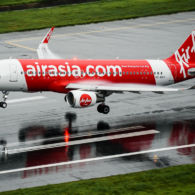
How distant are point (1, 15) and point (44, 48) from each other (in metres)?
37.1

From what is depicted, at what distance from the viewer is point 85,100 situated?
142ft

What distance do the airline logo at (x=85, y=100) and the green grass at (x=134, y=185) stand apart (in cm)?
1115

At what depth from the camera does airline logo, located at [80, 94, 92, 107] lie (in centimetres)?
4325

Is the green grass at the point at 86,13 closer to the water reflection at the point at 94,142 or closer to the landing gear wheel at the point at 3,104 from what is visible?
the landing gear wheel at the point at 3,104

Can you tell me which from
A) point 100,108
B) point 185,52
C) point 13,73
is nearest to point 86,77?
point 100,108

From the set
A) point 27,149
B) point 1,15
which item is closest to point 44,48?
point 27,149

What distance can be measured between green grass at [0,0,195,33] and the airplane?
35925 mm

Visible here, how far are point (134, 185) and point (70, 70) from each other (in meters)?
17.1

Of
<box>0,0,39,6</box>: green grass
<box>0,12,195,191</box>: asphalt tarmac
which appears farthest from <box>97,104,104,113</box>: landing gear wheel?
<box>0,0,39,6</box>: green grass

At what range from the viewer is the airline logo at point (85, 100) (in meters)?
43.2

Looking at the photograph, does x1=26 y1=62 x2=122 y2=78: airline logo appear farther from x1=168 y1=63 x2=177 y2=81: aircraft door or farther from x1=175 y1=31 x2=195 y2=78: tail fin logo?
x1=175 y1=31 x2=195 y2=78: tail fin logo

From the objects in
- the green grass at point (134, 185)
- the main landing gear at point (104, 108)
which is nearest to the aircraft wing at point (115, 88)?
the main landing gear at point (104, 108)

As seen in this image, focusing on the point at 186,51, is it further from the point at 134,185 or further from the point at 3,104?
the point at 134,185

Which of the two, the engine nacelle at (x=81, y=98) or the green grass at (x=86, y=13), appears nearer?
the engine nacelle at (x=81, y=98)
